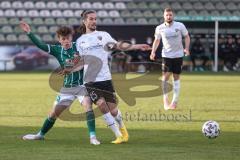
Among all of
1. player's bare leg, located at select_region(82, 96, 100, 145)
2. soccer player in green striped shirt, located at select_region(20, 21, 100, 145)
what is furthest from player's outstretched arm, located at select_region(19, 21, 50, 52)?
player's bare leg, located at select_region(82, 96, 100, 145)

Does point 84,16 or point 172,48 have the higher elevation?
point 84,16

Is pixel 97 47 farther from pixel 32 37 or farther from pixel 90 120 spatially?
pixel 90 120

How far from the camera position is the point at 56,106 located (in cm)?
1016

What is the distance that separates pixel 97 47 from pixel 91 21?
0.46 m

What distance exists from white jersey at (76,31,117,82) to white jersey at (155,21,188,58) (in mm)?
5994

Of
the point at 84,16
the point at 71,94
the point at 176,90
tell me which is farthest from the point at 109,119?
the point at 176,90

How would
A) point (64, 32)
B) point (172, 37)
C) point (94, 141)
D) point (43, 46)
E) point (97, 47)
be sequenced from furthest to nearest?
point (172, 37) → point (97, 47) → point (43, 46) → point (64, 32) → point (94, 141)

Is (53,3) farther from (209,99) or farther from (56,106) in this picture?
(56,106)

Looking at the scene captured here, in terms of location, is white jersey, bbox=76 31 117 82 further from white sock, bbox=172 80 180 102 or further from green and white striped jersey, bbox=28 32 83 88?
white sock, bbox=172 80 180 102

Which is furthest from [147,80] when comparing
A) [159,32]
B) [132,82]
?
[159,32]

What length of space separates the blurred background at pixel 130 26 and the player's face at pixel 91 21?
2195 centimetres

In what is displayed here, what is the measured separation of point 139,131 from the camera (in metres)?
11.4

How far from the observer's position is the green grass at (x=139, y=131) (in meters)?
8.73

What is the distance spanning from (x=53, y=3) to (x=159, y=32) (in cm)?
2437
